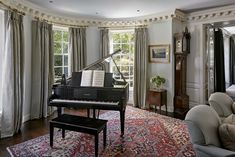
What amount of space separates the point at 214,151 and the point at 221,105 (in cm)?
173

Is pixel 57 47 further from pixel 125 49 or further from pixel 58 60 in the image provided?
pixel 125 49

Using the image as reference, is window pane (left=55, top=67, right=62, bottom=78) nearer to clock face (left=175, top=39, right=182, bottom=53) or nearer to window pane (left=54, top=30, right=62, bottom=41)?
window pane (left=54, top=30, right=62, bottom=41)

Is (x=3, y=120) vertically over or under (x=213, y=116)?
under

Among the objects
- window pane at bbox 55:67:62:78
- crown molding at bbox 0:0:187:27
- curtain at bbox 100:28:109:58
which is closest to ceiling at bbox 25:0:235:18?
crown molding at bbox 0:0:187:27

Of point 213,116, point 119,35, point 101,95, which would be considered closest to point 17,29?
point 101,95

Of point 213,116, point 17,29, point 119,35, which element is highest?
point 119,35

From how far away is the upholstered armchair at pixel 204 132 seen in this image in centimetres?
184

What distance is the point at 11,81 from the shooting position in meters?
3.67

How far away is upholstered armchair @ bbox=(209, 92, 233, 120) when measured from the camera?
3180 millimetres

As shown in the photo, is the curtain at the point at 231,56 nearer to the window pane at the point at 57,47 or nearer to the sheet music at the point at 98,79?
the window pane at the point at 57,47

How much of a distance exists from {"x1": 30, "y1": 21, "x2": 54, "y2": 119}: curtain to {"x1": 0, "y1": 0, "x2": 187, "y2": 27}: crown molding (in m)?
0.29

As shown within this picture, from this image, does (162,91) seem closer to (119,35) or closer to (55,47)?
(119,35)

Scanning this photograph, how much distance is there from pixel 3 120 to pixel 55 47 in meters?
2.56

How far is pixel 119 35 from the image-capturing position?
6359 mm
